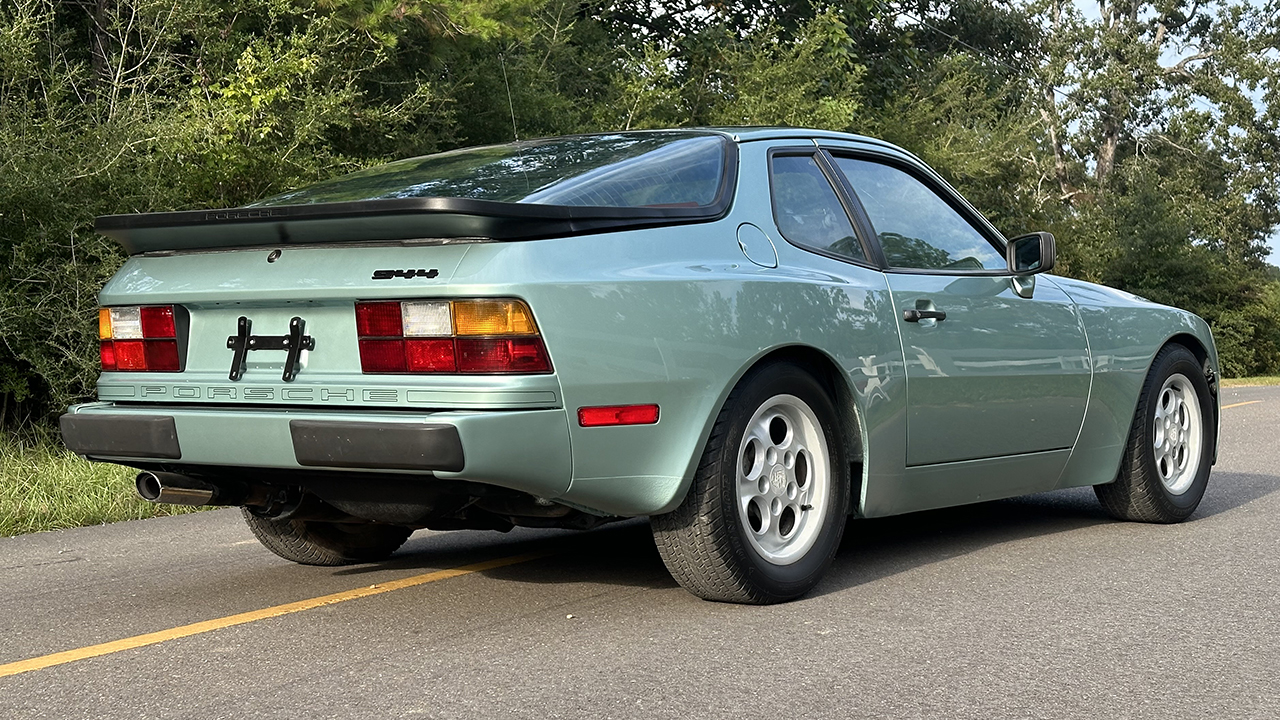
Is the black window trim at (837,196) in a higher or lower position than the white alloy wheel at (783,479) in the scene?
higher

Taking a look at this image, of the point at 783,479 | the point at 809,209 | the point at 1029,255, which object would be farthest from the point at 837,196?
the point at 783,479

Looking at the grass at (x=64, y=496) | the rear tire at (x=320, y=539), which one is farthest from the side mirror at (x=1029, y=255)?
the grass at (x=64, y=496)

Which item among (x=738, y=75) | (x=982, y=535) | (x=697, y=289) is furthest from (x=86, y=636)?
(x=738, y=75)

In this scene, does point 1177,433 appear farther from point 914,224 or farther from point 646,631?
point 646,631

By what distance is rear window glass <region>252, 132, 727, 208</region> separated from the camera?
4.37 metres

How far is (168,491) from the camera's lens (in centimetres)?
448

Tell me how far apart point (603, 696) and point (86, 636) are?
5.55ft

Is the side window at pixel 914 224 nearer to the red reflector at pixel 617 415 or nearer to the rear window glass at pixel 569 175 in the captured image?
the rear window glass at pixel 569 175

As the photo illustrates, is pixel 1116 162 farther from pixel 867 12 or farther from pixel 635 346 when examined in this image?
pixel 635 346

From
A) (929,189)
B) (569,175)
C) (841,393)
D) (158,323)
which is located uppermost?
(569,175)

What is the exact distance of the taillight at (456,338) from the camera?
3.87m

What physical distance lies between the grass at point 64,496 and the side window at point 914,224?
3943 millimetres

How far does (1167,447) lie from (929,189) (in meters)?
1.79

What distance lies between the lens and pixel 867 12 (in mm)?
24438
